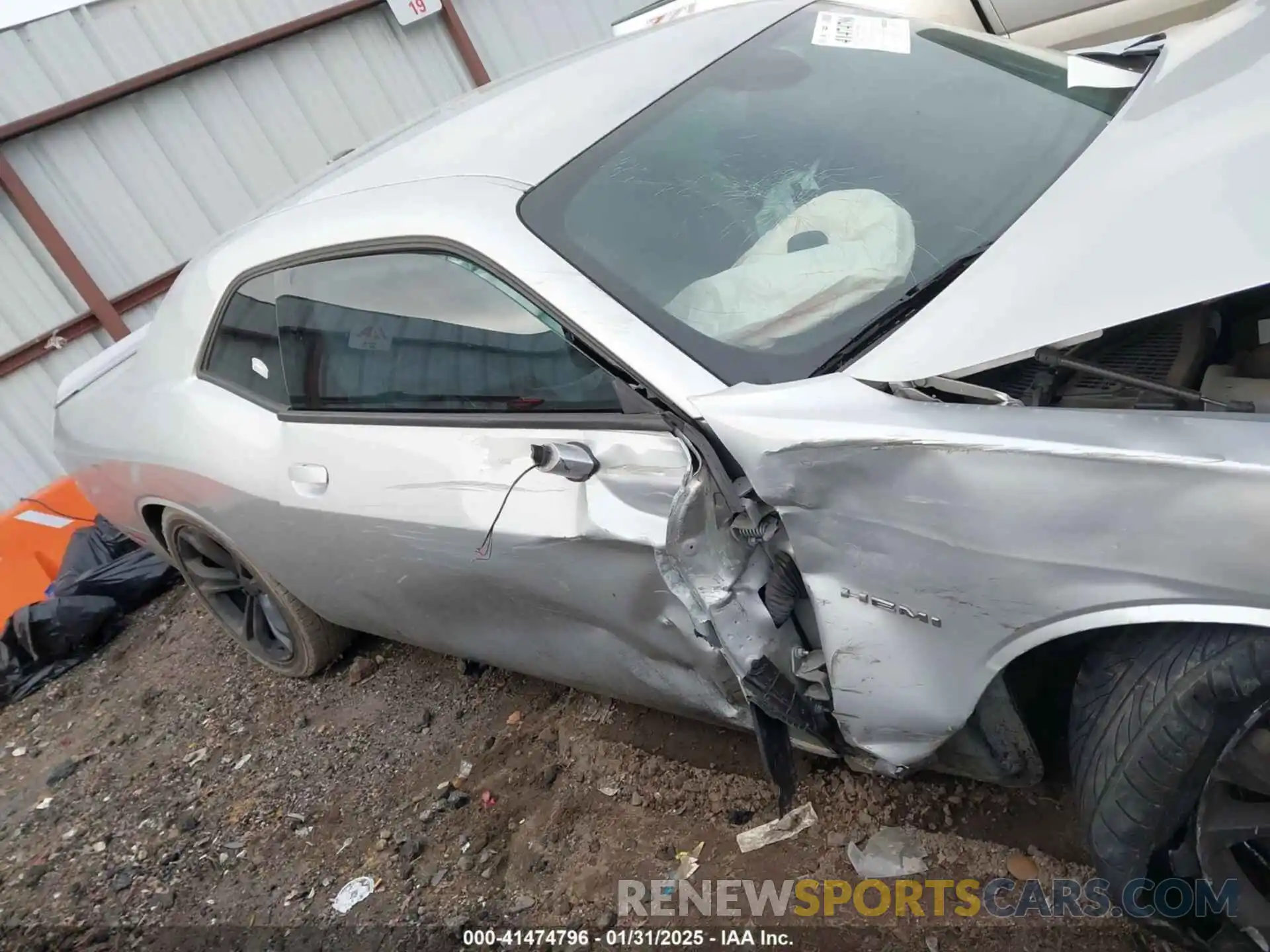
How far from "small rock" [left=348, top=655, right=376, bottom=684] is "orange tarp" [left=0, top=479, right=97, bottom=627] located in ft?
6.94

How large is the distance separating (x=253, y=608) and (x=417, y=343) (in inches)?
66.9

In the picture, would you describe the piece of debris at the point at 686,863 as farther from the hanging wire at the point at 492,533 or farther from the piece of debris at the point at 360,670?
the piece of debris at the point at 360,670

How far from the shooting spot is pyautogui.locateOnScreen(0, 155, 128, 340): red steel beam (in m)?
5.47

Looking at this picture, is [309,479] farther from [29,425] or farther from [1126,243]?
[29,425]

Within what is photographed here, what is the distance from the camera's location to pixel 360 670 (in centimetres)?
345

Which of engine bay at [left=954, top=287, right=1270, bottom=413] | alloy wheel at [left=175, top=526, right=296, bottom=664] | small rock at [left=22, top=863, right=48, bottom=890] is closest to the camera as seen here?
engine bay at [left=954, top=287, right=1270, bottom=413]

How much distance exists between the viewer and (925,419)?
4.77 feet

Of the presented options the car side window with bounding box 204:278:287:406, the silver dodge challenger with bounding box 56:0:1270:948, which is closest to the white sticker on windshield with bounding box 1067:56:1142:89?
the silver dodge challenger with bounding box 56:0:1270:948

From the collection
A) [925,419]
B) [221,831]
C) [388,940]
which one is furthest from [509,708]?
[925,419]

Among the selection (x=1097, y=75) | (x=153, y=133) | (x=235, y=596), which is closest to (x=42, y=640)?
(x=235, y=596)

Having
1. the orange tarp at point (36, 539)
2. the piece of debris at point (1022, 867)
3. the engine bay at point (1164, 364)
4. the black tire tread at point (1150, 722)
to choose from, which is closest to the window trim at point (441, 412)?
the engine bay at point (1164, 364)

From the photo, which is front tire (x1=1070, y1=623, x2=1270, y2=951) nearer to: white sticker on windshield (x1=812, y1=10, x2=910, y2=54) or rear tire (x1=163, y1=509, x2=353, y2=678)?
white sticker on windshield (x1=812, y1=10, x2=910, y2=54)

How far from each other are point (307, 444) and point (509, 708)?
3.48ft

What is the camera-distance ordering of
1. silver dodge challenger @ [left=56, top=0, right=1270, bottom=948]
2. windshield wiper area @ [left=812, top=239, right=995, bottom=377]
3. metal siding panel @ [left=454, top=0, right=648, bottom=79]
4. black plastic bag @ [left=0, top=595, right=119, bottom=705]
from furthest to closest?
metal siding panel @ [left=454, top=0, right=648, bottom=79]
black plastic bag @ [left=0, top=595, right=119, bottom=705]
windshield wiper area @ [left=812, top=239, right=995, bottom=377]
silver dodge challenger @ [left=56, top=0, right=1270, bottom=948]
